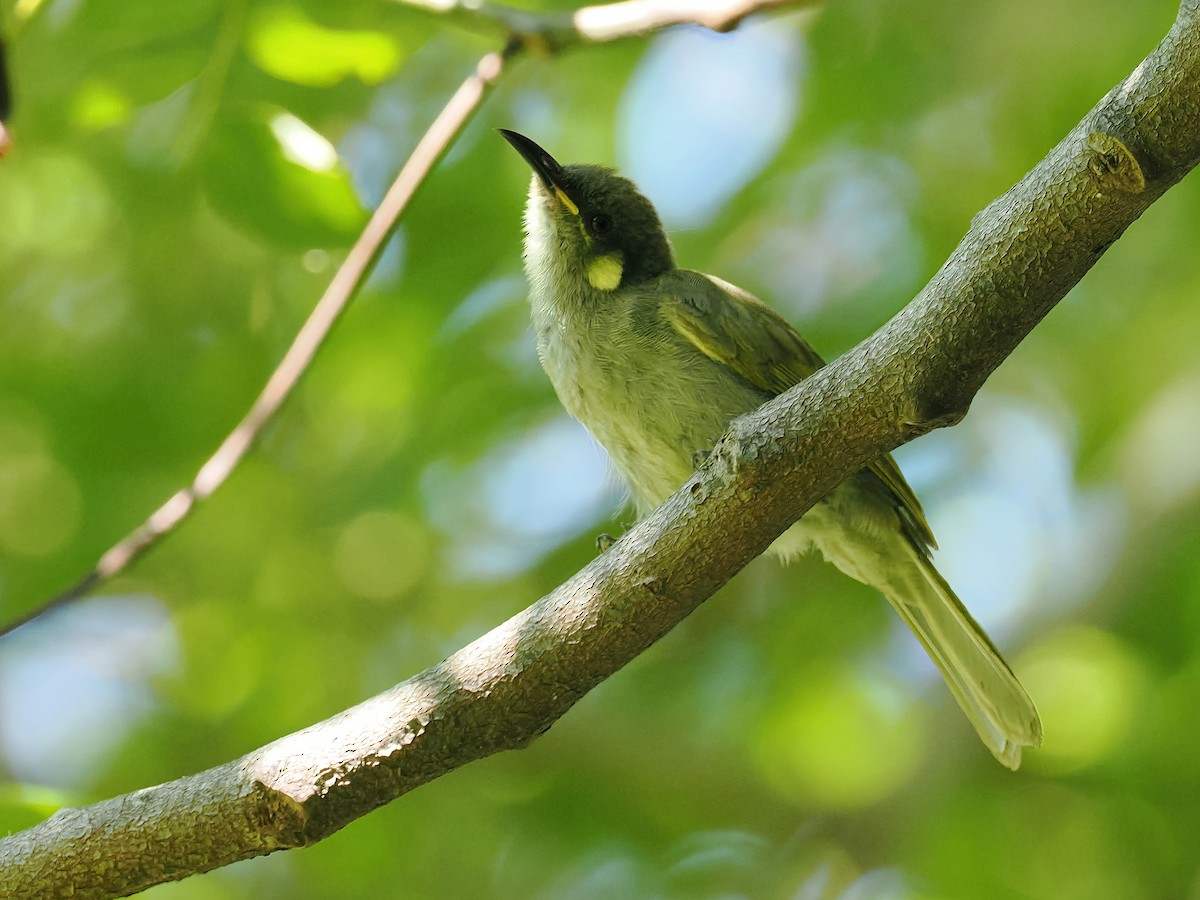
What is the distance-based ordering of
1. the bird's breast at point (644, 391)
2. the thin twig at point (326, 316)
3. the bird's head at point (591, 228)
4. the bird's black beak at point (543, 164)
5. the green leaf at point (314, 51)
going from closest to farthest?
the thin twig at point (326, 316) < the green leaf at point (314, 51) < the bird's breast at point (644, 391) < the bird's black beak at point (543, 164) < the bird's head at point (591, 228)

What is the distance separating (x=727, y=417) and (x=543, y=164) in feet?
4.22

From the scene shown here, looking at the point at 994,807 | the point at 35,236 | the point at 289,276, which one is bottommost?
the point at 994,807

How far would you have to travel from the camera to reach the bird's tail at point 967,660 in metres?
4.30

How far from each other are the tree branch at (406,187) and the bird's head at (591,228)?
103 cm

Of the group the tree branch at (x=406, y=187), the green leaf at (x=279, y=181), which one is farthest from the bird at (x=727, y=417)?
the green leaf at (x=279, y=181)

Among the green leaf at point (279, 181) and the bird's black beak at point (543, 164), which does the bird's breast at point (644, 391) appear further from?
the green leaf at point (279, 181)

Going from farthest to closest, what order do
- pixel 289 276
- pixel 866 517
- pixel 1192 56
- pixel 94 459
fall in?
pixel 289 276, pixel 94 459, pixel 866 517, pixel 1192 56

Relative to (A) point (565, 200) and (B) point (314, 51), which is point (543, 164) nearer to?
(A) point (565, 200)

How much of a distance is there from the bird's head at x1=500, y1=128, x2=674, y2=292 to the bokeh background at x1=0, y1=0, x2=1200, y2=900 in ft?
0.49

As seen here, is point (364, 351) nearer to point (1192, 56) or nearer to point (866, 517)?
point (866, 517)

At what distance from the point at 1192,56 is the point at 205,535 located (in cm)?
451

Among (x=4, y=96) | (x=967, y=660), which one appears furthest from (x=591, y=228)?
(x=4, y=96)

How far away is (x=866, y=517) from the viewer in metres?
4.33

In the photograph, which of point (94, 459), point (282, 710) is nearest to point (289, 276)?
point (94, 459)
